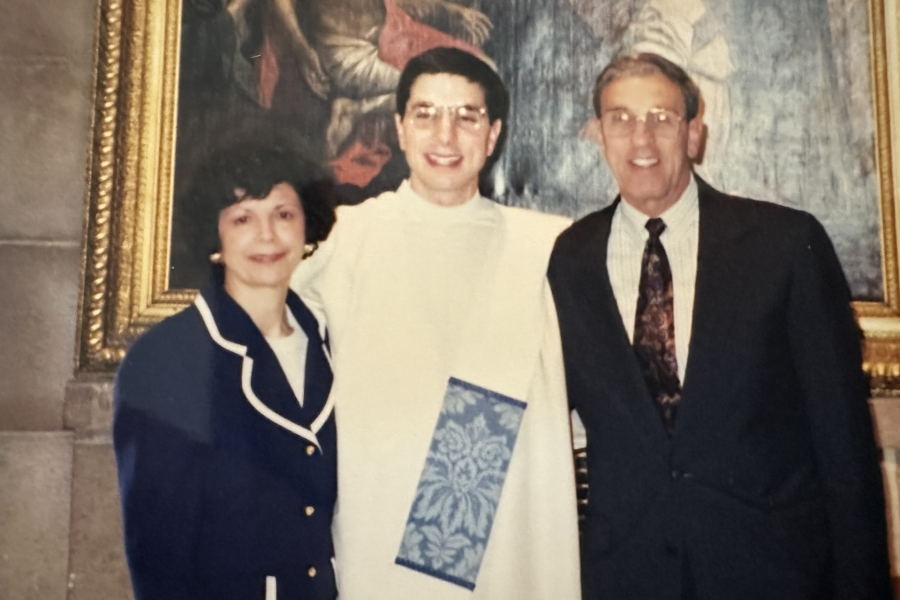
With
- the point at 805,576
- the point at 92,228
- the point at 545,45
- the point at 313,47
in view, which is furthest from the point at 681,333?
the point at 92,228

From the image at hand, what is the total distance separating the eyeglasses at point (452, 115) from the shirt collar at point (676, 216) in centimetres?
39

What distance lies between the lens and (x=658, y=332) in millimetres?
1642

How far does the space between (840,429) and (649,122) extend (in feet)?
2.39

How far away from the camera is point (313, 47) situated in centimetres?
196

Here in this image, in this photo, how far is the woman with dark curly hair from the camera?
62.8 inches

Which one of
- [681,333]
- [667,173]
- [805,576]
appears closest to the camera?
[805,576]

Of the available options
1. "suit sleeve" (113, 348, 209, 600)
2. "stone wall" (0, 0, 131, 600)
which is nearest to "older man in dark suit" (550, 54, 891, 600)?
"suit sleeve" (113, 348, 209, 600)

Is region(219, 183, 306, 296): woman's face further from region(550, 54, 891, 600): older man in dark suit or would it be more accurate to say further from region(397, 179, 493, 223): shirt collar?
region(550, 54, 891, 600): older man in dark suit

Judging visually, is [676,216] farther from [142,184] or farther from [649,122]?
[142,184]

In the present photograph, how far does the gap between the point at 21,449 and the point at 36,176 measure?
63 centimetres

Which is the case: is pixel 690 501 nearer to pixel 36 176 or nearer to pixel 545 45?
pixel 545 45

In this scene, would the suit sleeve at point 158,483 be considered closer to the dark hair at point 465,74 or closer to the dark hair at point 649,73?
the dark hair at point 465,74

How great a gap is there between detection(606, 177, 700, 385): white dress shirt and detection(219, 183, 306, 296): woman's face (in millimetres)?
682

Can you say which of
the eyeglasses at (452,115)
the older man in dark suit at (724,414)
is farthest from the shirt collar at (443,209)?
the older man in dark suit at (724,414)
